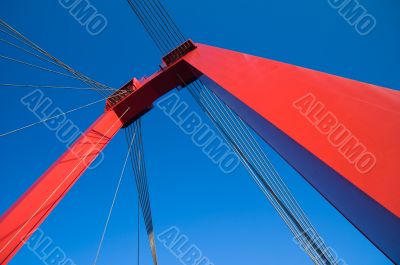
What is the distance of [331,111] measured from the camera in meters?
1.57

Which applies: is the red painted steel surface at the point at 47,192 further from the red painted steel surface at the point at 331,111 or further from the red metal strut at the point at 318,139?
the red painted steel surface at the point at 331,111

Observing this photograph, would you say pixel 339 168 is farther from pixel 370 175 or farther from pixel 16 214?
pixel 16 214

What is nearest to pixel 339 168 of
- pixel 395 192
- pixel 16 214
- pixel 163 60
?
pixel 395 192

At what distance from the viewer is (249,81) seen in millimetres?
2133

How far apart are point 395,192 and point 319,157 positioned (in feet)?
1.18

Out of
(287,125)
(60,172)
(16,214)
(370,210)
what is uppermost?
(287,125)

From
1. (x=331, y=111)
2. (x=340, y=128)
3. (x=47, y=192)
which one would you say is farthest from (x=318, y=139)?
(x=47, y=192)

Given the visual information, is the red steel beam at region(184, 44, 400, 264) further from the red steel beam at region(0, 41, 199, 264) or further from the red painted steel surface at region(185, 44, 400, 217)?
the red steel beam at region(0, 41, 199, 264)

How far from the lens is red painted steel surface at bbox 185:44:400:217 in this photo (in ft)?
3.91

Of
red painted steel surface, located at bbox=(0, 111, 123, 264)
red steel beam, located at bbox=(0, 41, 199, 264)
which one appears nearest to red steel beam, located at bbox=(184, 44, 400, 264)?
red steel beam, located at bbox=(0, 41, 199, 264)

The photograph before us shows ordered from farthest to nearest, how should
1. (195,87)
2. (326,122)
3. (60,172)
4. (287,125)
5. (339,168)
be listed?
(195,87)
(60,172)
(287,125)
(326,122)
(339,168)

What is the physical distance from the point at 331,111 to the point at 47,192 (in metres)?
2.99

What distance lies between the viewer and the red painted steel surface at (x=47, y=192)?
2.51 meters

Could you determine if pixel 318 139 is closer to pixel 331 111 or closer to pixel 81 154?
pixel 331 111
